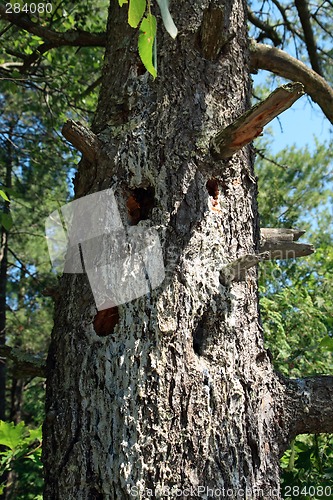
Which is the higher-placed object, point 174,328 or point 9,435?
point 174,328

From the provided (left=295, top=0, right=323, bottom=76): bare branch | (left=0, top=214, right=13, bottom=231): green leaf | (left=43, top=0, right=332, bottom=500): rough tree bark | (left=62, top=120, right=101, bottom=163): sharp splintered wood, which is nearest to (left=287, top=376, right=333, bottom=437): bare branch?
(left=43, top=0, right=332, bottom=500): rough tree bark

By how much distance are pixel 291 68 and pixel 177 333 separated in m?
1.82

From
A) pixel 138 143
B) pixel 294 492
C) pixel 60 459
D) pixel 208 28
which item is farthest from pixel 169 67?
pixel 294 492

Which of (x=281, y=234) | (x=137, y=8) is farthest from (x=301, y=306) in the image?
(x=137, y=8)

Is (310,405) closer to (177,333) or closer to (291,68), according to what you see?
(177,333)

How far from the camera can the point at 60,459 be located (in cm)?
179

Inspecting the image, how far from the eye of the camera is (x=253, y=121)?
6.36 ft

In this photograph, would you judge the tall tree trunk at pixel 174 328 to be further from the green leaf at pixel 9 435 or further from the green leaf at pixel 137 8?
the green leaf at pixel 9 435

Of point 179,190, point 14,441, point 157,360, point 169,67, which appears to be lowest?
point 14,441

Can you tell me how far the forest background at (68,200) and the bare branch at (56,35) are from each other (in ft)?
0.12

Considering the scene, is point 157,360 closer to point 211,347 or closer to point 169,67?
point 211,347

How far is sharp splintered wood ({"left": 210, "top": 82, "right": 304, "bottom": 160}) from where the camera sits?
179 cm

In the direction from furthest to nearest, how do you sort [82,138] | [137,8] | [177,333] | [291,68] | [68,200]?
[68,200] → [291,68] → [82,138] → [177,333] → [137,8]

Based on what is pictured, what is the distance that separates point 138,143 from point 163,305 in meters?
0.63
